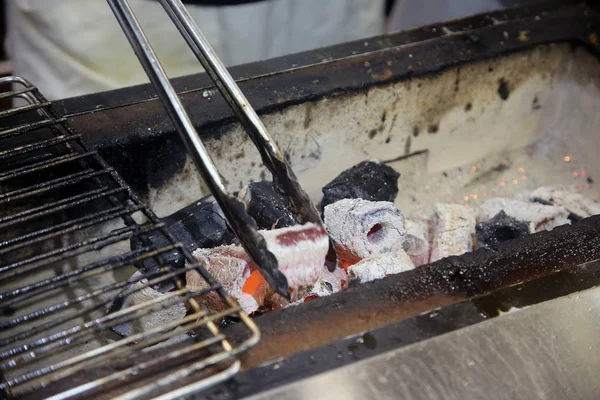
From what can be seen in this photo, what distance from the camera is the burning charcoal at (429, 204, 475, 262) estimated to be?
5.54ft

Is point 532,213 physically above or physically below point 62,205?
below

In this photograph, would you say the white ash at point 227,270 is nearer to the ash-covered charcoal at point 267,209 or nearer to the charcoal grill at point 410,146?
the ash-covered charcoal at point 267,209

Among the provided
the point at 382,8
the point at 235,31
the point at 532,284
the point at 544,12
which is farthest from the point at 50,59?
the point at 532,284

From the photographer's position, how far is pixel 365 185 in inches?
67.5

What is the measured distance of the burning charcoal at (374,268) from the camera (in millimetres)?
1397

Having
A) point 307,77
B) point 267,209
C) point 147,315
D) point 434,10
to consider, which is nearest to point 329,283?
point 267,209

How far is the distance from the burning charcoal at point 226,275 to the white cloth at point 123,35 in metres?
1.39

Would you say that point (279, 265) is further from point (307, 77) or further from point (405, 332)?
point (307, 77)

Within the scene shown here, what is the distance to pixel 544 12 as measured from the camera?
6.99 ft

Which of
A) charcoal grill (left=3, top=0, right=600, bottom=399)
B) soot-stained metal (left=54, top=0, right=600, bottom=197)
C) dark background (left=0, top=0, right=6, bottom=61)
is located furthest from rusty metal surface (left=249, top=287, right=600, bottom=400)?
dark background (left=0, top=0, right=6, bottom=61)

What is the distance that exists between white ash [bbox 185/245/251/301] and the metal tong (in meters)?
0.22

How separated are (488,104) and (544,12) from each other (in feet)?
1.34

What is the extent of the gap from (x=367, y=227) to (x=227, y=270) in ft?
1.22

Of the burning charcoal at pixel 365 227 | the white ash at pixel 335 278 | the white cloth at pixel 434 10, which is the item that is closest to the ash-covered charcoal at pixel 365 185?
the burning charcoal at pixel 365 227
